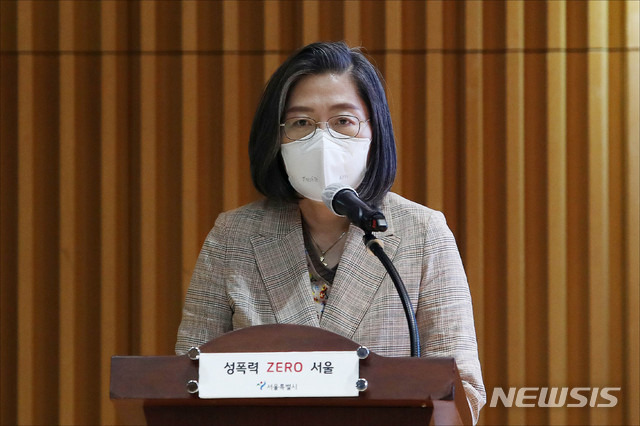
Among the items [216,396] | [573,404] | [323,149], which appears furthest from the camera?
[573,404]

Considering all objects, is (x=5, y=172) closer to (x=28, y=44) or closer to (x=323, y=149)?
(x=28, y=44)

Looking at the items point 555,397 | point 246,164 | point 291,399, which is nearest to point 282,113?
point 291,399

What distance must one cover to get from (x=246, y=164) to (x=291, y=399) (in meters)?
2.25

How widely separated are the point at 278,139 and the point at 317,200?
172 mm

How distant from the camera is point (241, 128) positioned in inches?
138

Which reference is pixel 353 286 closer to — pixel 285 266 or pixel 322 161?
pixel 285 266

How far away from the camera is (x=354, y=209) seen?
5.15 feet

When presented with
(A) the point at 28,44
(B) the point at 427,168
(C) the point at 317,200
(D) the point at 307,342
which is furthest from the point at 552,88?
(D) the point at 307,342

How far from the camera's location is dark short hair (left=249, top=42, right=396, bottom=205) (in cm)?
212

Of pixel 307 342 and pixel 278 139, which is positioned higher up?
pixel 278 139

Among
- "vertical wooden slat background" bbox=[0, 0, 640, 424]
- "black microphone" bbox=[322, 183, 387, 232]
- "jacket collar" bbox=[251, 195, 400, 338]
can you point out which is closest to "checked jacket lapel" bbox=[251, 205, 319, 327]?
"jacket collar" bbox=[251, 195, 400, 338]

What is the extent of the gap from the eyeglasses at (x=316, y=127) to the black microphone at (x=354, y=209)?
Result: 1.32ft

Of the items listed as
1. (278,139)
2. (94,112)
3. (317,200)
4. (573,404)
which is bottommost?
(573,404)

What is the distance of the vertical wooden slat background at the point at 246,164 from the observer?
337cm
